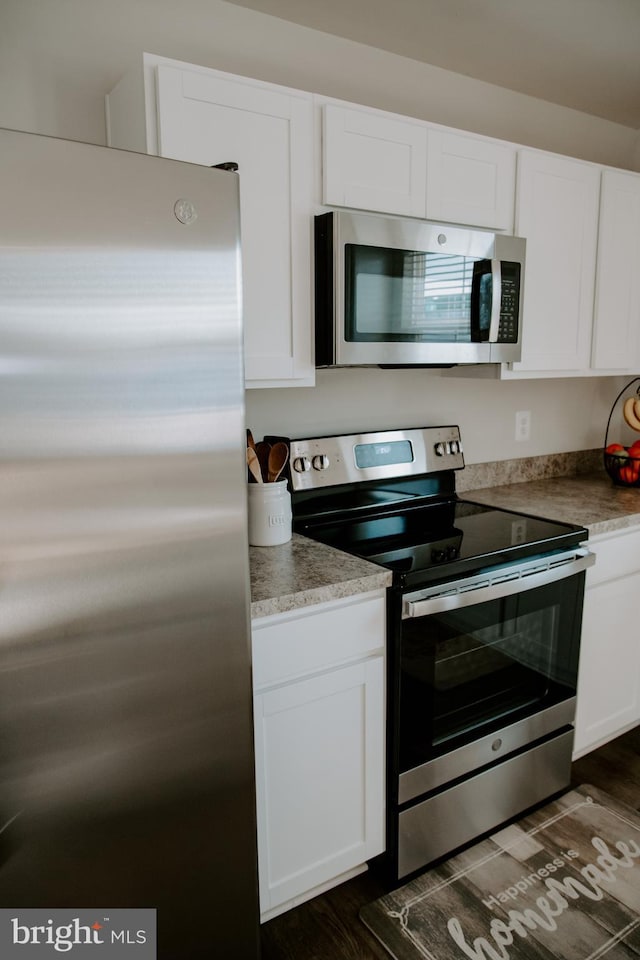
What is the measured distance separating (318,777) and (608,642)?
4.02 ft

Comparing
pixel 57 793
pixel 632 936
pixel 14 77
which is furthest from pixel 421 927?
pixel 14 77

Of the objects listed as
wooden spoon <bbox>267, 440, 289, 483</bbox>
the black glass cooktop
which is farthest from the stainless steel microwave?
the black glass cooktop

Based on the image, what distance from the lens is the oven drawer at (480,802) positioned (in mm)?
1805

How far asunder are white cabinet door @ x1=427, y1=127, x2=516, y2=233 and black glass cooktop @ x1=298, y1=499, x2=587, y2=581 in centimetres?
96

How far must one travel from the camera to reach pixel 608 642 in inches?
90.4

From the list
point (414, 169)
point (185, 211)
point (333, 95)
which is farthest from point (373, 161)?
point (185, 211)

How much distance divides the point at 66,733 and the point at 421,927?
117 centimetres

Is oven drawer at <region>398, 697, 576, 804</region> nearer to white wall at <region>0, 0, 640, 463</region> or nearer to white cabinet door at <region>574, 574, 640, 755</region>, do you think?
white cabinet door at <region>574, 574, 640, 755</region>

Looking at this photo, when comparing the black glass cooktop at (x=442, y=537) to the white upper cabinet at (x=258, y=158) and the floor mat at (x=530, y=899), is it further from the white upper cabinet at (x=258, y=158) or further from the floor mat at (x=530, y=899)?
the floor mat at (x=530, y=899)

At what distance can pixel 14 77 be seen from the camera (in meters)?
1.67

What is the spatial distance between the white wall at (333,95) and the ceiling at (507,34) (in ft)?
0.20

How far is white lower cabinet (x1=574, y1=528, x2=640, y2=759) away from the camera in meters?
2.21

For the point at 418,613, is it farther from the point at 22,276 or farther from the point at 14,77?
the point at 14,77

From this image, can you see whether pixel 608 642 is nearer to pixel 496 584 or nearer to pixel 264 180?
pixel 496 584
